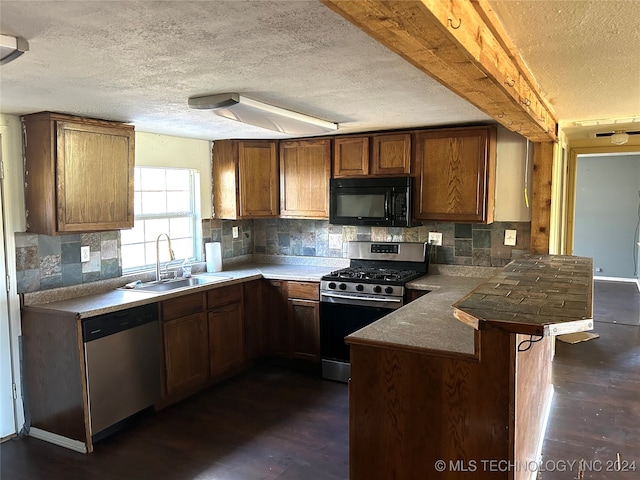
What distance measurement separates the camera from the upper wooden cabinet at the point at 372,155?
4105mm

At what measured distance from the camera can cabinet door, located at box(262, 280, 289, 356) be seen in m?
4.43

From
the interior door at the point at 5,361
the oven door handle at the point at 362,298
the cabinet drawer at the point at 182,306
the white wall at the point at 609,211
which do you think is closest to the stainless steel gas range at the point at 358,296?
the oven door handle at the point at 362,298

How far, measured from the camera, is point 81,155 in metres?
3.24

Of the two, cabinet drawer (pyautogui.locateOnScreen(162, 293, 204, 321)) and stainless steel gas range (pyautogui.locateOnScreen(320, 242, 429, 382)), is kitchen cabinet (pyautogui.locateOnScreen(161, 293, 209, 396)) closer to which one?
cabinet drawer (pyautogui.locateOnScreen(162, 293, 204, 321))

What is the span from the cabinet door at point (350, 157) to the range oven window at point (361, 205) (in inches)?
8.0

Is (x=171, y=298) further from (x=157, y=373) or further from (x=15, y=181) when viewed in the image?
(x=15, y=181)

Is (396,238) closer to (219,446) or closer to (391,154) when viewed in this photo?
(391,154)

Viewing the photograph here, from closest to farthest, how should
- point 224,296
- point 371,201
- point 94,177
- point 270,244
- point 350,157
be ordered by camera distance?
1. point 94,177
2. point 224,296
3. point 371,201
4. point 350,157
5. point 270,244

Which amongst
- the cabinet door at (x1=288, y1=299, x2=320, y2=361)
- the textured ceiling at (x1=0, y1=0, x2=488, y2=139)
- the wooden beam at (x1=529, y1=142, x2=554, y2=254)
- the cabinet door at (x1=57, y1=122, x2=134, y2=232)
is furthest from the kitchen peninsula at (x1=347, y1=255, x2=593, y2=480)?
the cabinet door at (x1=57, y1=122, x2=134, y2=232)

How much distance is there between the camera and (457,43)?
136 cm

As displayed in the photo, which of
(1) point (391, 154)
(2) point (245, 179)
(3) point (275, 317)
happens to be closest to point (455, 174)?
(1) point (391, 154)

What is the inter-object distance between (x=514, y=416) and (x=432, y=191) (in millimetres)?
2318

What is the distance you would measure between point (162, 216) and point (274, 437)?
212 centimetres

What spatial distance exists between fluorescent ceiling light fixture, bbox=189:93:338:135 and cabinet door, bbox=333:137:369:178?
0.55 m
